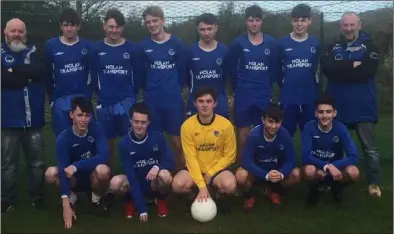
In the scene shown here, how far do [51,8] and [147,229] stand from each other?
5.38 meters

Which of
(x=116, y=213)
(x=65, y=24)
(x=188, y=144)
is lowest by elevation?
(x=116, y=213)

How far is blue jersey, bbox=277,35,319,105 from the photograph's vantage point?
4918mm

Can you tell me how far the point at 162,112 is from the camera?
5000mm

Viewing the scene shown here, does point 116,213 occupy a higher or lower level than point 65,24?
lower

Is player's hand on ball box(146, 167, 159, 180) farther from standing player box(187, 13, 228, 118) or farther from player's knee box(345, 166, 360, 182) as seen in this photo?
player's knee box(345, 166, 360, 182)

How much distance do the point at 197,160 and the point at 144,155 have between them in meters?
0.47

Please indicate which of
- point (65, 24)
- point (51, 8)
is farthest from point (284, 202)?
point (51, 8)

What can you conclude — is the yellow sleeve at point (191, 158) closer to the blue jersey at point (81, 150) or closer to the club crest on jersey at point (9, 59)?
the blue jersey at point (81, 150)

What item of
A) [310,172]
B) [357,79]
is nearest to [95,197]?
[310,172]

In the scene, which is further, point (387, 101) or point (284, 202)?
point (387, 101)

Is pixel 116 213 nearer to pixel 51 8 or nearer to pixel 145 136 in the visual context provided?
pixel 145 136

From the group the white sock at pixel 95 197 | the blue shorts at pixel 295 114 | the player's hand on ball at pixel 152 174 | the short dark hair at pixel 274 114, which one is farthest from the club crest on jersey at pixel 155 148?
the blue shorts at pixel 295 114

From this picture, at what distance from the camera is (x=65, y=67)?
4.73 meters

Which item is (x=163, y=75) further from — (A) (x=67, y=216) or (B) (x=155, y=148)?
(A) (x=67, y=216)
